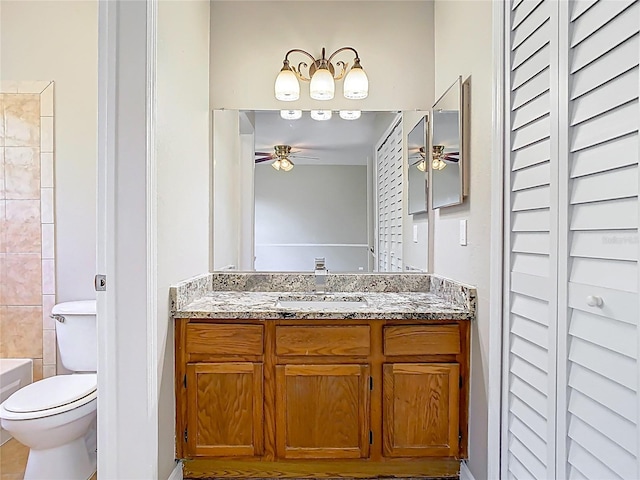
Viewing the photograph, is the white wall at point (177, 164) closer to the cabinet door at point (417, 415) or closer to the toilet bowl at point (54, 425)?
the toilet bowl at point (54, 425)

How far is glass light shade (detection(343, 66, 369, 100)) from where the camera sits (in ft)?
7.98

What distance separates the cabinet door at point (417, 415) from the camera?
6.54 feet

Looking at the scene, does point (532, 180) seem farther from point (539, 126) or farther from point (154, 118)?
point (154, 118)

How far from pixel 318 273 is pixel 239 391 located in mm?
798

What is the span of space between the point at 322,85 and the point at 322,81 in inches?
0.8

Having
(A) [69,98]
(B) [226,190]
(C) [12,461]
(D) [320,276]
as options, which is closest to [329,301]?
(D) [320,276]

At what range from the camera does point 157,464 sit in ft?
5.80

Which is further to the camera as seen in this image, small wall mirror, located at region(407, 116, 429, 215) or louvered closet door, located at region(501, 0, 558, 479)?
small wall mirror, located at region(407, 116, 429, 215)

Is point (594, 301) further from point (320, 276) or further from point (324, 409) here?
point (320, 276)

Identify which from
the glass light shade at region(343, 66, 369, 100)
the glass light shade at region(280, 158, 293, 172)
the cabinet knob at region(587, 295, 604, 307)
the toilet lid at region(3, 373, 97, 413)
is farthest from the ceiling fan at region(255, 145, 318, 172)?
the cabinet knob at region(587, 295, 604, 307)

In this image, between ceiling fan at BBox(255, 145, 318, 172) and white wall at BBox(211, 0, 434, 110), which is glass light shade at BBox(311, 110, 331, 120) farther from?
ceiling fan at BBox(255, 145, 318, 172)

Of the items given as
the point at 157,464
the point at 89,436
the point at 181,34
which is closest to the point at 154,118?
the point at 181,34

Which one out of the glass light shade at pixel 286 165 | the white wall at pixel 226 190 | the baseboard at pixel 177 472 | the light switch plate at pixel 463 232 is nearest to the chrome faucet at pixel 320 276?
the white wall at pixel 226 190

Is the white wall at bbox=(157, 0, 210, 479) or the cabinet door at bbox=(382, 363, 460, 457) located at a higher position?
the white wall at bbox=(157, 0, 210, 479)
